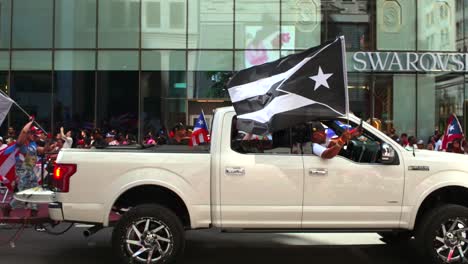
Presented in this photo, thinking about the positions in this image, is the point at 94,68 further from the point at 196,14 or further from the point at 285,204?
the point at 285,204

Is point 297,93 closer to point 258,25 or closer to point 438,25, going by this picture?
point 258,25

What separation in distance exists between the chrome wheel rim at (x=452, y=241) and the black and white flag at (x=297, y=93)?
1757mm

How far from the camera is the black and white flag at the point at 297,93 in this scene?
6238 millimetres

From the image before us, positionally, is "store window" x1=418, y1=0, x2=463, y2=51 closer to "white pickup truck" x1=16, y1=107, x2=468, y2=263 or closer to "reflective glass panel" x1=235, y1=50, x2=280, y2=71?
"reflective glass panel" x1=235, y1=50, x2=280, y2=71

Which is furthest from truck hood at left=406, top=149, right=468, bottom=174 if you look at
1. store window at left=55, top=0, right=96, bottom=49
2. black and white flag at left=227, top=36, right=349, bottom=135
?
store window at left=55, top=0, right=96, bottom=49

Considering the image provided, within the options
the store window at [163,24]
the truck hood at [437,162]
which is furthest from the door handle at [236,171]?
the store window at [163,24]

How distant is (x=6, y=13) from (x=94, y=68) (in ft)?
14.4

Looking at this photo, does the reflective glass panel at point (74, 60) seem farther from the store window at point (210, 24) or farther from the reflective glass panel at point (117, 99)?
the store window at point (210, 24)

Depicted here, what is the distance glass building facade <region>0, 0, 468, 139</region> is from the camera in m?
23.0

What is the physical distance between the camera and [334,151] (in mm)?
6230

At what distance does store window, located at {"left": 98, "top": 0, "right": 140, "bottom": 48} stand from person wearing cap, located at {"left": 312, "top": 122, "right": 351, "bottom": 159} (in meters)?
17.6

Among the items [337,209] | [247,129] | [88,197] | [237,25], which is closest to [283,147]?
[247,129]

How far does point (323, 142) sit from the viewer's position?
21.5 feet

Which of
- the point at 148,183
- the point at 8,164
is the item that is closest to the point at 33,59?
the point at 8,164
